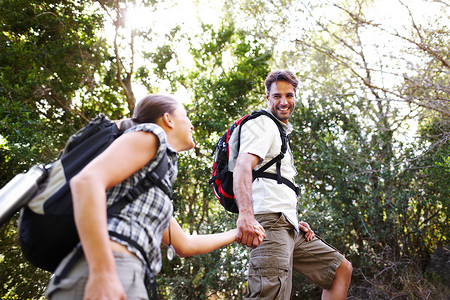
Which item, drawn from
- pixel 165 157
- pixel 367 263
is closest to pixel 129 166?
pixel 165 157

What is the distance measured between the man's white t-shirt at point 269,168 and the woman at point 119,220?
104 cm

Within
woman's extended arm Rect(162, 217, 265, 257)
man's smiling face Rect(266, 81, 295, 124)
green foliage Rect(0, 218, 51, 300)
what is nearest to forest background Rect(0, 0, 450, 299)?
green foliage Rect(0, 218, 51, 300)

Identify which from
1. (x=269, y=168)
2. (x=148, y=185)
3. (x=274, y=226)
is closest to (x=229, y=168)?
(x=269, y=168)

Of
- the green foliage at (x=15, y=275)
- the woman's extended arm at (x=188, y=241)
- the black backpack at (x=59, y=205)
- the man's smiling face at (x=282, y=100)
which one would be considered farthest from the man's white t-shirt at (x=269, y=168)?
the green foliage at (x=15, y=275)

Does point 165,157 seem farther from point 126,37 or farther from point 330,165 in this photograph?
point 126,37

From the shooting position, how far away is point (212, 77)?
26.9 feet

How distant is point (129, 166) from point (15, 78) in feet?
22.5

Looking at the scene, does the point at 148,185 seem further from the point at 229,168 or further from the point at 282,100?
the point at 282,100

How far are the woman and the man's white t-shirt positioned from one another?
1.04 meters

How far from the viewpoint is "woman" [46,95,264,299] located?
1.21 meters

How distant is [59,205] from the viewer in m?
1.32

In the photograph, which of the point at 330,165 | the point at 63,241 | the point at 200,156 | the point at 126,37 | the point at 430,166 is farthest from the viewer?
the point at 126,37

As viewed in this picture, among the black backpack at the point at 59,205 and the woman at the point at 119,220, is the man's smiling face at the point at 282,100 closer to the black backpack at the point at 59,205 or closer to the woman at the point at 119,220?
the woman at the point at 119,220

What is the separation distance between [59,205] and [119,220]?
0.21 meters
